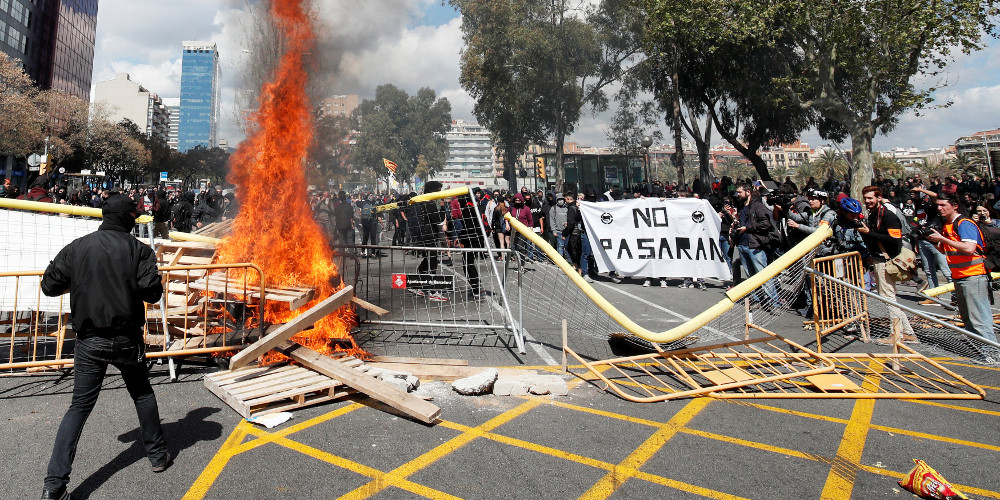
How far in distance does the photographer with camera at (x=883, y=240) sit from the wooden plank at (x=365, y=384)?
543 centimetres

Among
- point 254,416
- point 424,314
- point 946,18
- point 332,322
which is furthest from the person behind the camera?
point 946,18

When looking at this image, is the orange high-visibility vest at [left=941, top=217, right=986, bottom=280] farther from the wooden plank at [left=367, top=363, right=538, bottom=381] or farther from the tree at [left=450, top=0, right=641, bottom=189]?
the tree at [left=450, top=0, right=641, bottom=189]

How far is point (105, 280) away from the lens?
3.27 metres

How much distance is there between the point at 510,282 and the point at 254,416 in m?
3.37

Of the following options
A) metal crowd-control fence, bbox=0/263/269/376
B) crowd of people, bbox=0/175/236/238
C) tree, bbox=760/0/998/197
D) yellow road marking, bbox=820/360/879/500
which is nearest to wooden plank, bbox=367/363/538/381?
metal crowd-control fence, bbox=0/263/269/376

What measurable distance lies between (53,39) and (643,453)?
83.3 metres

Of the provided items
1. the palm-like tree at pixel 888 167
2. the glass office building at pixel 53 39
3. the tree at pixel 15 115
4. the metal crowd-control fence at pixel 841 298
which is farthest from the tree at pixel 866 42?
the glass office building at pixel 53 39

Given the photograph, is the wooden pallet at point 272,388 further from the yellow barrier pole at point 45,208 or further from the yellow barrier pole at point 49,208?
the yellow barrier pole at point 45,208

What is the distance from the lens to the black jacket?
10.6 ft

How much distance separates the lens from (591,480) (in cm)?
329

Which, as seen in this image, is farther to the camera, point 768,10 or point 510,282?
point 768,10

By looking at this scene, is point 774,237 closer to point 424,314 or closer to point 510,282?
point 510,282

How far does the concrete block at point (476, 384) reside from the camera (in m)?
4.70

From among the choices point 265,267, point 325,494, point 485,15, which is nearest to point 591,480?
point 325,494
